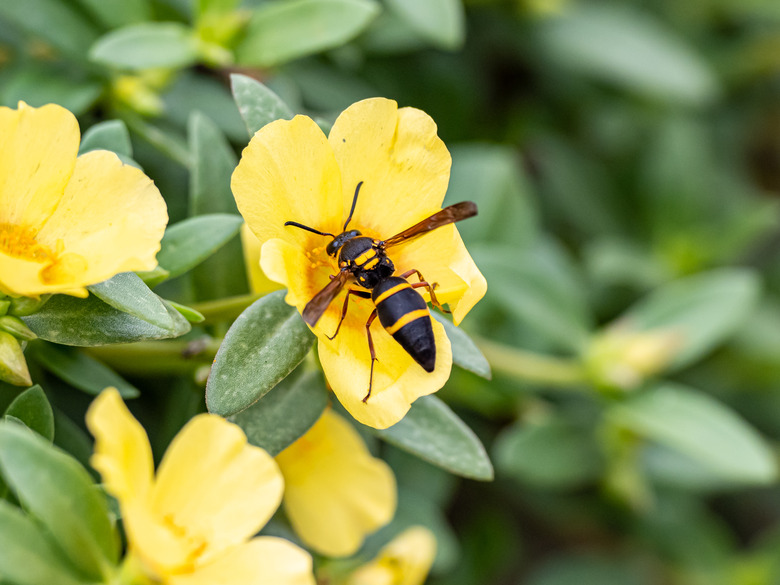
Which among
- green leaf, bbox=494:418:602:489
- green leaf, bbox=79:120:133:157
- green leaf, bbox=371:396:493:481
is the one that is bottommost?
green leaf, bbox=494:418:602:489

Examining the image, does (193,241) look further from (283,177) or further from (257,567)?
(257,567)

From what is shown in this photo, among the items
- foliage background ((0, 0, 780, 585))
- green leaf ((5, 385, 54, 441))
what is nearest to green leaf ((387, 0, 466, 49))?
foliage background ((0, 0, 780, 585))

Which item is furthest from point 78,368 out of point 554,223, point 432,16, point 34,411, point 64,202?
point 554,223

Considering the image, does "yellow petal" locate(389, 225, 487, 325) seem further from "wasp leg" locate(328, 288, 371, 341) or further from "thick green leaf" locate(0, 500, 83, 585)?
"thick green leaf" locate(0, 500, 83, 585)

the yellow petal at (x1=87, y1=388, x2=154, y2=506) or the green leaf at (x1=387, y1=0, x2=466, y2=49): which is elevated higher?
the green leaf at (x1=387, y1=0, x2=466, y2=49)

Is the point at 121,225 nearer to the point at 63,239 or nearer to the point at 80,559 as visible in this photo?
the point at 63,239

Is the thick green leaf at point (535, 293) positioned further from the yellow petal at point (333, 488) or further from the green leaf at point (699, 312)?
the yellow petal at point (333, 488)

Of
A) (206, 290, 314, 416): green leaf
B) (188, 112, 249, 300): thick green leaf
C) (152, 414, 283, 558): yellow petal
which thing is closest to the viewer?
(152, 414, 283, 558): yellow petal
